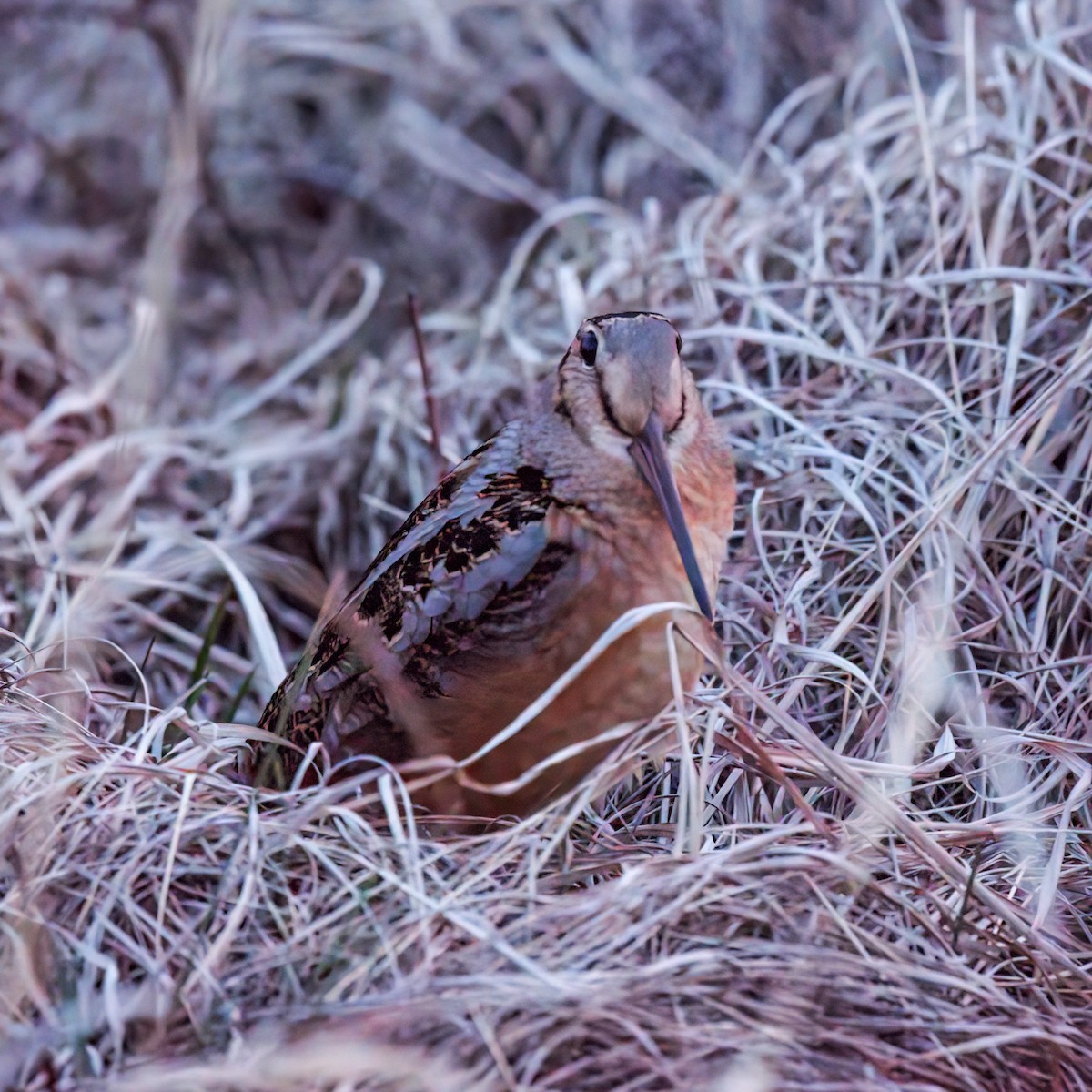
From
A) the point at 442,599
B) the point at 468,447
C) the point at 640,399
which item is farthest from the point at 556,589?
the point at 468,447

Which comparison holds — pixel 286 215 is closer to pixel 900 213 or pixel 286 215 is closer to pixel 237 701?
pixel 900 213

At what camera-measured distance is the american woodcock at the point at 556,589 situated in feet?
6.10

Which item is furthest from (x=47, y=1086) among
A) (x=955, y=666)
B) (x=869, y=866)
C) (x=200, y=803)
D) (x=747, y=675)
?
(x=955, y=666)

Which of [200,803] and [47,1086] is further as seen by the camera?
[200,803]

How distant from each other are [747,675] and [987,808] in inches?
16.4

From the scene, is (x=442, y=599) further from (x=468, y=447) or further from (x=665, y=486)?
(x=468, y=447)

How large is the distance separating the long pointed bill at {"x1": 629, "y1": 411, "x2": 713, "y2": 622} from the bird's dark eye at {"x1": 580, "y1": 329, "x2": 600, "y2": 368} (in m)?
0.14

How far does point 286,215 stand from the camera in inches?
179

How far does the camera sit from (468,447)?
310cm

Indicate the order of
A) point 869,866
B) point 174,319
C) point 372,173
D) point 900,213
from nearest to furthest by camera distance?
point 869,866 → point 900,213 → point 174,319 → point 372,173

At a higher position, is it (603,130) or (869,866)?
(603,130)

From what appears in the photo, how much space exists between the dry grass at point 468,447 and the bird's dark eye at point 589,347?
20.1 inches

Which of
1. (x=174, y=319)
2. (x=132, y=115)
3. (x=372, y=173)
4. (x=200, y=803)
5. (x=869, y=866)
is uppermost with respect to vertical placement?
(x=132, y=115)

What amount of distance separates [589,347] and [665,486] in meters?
0.26
